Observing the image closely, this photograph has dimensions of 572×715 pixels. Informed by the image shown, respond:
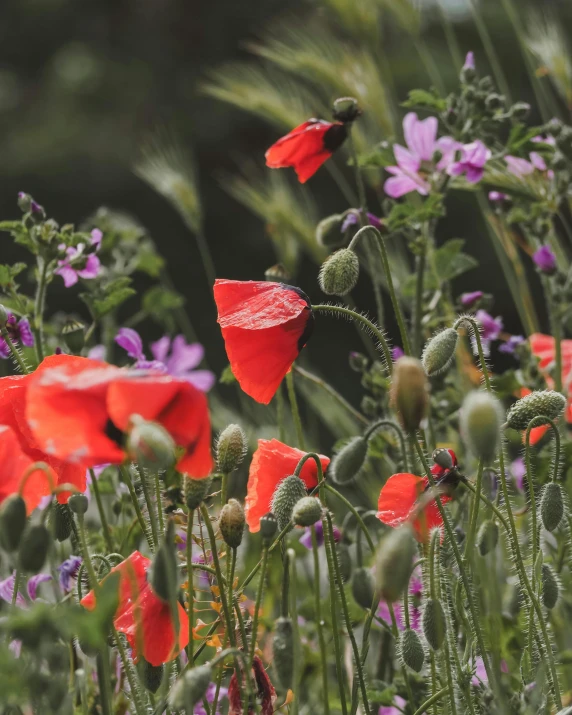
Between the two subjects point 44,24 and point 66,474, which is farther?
point 44,24

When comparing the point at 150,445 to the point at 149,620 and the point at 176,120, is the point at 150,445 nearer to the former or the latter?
the point at 149,620

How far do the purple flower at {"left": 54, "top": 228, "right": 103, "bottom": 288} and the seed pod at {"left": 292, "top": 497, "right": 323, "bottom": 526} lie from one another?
55 cm

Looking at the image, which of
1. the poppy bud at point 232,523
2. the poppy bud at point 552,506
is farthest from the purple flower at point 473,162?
the poppy bud at point 232,523

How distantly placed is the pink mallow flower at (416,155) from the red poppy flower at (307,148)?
115 mm

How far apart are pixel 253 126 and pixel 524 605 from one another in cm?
581

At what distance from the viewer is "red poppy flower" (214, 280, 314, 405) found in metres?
0.80

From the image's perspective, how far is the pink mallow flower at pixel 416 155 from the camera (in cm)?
119

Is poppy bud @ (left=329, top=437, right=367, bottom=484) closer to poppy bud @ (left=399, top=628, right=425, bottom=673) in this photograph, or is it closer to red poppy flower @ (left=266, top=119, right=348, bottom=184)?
poppy bud @ (left=399, top=628, right=425, bottom=673)

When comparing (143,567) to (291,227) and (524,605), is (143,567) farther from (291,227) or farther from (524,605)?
(291,227)

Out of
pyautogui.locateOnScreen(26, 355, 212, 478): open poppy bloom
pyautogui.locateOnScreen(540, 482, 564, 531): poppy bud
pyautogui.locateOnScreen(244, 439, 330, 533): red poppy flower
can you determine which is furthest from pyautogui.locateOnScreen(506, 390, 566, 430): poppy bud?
pyautogui.locateOnScreen(26, 355, 212, 478): open poppy bloom

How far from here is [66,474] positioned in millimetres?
782

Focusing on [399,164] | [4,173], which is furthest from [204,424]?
[4,173]

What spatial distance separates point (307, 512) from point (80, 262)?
0.58 meters

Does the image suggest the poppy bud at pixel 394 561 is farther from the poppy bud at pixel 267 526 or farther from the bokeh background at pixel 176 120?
the bokeh background at pixel 176 120
